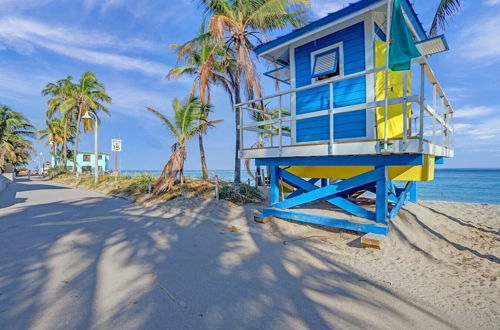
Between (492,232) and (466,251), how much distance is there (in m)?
2.10

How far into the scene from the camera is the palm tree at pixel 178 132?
1094cm

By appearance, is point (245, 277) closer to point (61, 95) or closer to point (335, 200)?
point (335, 200)

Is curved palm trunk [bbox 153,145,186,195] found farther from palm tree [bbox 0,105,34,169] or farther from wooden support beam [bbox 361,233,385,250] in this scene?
palm tree [bbox 0,105,34,169]

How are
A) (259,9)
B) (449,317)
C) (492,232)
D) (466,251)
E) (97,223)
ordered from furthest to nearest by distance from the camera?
1. (259,9)
2. (97,223)
3. (492,232)
4. (466,251)
5. (449,317)

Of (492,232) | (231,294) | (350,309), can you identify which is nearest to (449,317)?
(350,309)

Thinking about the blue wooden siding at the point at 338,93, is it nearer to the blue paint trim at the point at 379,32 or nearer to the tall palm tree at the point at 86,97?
the blue paint trim at the point at 379,32

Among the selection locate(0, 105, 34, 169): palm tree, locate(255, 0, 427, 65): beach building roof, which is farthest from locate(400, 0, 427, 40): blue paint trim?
locate(0, 105, 34, 169): palm tree

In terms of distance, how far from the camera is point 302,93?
6754 millimetres

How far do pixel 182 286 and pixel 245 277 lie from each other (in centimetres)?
83

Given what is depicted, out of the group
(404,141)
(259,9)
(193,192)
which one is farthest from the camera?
(259,9)

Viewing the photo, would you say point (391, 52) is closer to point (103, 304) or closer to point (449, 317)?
point (449, 317)

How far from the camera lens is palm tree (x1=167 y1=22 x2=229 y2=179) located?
11.9 metres

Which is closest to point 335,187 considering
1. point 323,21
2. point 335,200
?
point 335,200

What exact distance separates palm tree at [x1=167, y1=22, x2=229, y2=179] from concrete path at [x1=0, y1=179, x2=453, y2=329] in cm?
835
